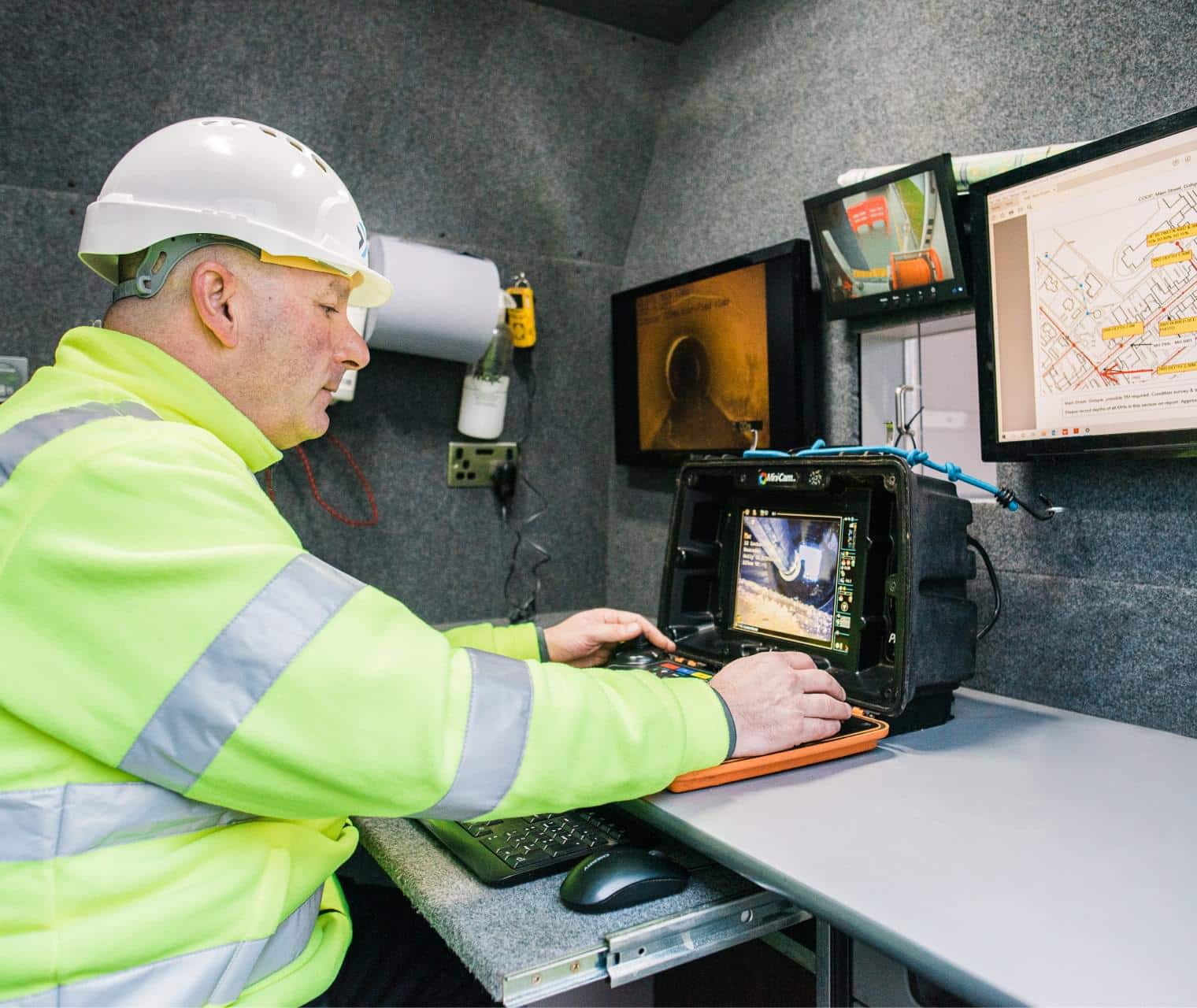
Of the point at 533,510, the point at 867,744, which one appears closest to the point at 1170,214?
the point at 867,744

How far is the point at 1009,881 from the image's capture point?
22.9 inches

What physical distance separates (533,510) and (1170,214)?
46.3 inches

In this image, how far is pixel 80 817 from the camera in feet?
1.80

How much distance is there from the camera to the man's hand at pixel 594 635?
3.45ft

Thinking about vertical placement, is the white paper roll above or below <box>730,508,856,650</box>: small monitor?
above

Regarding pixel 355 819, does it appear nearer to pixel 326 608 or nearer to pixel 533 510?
pixel 326 608

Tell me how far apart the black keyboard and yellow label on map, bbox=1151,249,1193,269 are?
2.48ft

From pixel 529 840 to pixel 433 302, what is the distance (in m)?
0.97

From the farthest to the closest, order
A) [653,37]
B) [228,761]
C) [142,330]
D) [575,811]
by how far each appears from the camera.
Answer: [653,37]
[575,811]
[142,330]
[228,761]

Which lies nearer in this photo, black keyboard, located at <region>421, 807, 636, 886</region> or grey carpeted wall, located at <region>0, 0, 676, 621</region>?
black keyboard, located at <region>421, 807, 636, 886</region>

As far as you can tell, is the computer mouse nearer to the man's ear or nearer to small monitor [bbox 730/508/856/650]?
small monitor [bbox 730/508/856/650]

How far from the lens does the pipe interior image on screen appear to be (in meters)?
1.39

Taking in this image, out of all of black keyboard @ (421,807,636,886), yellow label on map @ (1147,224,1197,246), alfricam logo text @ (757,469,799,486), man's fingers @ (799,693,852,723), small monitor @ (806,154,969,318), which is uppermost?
small monitor @ (806,154,969,318)

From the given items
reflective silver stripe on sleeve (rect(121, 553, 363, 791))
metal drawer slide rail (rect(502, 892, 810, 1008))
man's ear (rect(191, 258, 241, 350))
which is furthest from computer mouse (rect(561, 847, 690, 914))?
man's ear (rect(191, 258, 241, 350))
